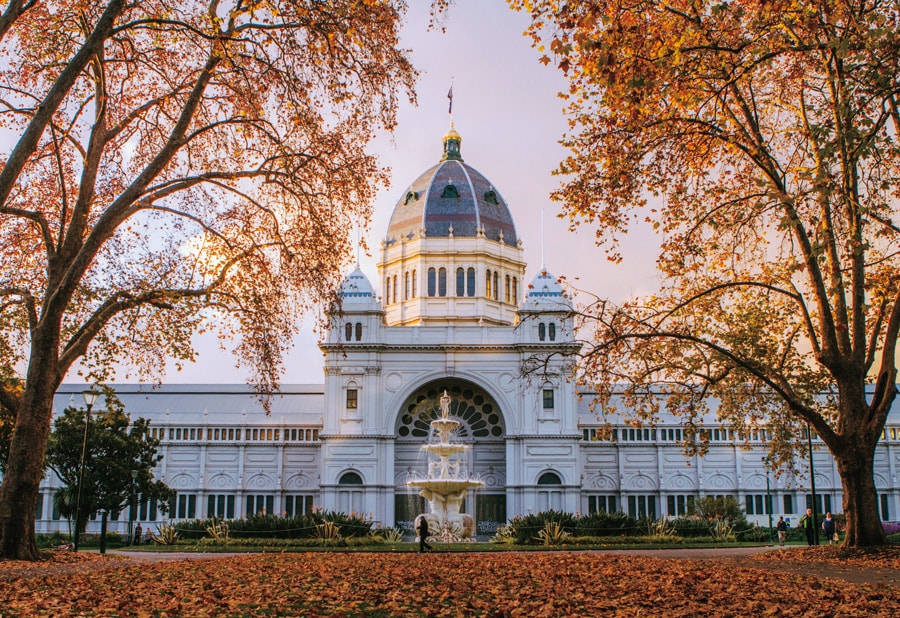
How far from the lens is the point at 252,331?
21.9 m

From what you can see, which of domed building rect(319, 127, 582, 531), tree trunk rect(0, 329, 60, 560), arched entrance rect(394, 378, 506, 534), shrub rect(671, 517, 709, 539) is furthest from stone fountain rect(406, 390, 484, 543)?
tree trunk rect(0, 329, 60, 560)

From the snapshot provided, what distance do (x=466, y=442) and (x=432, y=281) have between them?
12948mm

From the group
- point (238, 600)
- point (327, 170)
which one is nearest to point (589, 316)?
point (327, 170)

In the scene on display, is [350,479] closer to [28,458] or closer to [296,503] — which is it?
[296,503]

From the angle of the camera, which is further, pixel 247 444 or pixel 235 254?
pixel 247 444

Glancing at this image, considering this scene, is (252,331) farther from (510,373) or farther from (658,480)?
(658,480)

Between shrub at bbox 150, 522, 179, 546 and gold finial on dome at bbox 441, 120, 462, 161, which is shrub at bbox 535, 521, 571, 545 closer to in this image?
shrub at bbox 150, 522, 179, 546

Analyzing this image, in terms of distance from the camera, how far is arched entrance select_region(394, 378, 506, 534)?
64.1m

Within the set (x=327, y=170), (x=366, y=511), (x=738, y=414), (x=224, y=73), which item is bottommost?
(x=366, y=511)

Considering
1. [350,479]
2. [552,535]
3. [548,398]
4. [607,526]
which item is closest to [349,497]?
[350,479]

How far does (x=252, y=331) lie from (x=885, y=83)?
1394 cm

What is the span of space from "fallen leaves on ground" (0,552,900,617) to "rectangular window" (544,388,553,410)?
4527 cm

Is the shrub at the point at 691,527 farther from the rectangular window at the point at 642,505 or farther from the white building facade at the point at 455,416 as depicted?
the rectangular window at the point at 642,505

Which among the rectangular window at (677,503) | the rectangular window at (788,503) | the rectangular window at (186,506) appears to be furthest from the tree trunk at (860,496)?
the rectangular window at (186,506)
